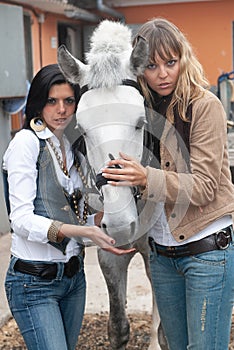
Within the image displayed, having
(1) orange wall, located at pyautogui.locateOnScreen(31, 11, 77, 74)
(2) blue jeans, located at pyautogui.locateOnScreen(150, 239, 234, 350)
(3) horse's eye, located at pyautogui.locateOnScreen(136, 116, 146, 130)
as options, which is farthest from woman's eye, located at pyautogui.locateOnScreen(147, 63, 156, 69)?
(1) orange wall, located at pyautogui.locateOnScreen(31, 11, 77, 74)

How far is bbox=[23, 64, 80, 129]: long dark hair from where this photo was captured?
233cm

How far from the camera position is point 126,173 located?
197 cm

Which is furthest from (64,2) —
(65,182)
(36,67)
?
(65,182)

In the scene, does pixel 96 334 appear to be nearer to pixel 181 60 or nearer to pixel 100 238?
pixel 100 238

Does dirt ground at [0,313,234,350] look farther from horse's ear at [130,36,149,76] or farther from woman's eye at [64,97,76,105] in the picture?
horse's ear at [130,36,149,76]

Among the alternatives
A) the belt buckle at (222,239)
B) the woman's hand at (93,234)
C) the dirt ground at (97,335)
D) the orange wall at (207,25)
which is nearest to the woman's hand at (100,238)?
the woman's hand at (93,234)

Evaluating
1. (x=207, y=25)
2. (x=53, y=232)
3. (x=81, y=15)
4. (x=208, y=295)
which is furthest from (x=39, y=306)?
(x=207, y=25)

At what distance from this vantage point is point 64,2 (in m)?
8.98

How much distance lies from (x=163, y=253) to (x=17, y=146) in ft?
2.25

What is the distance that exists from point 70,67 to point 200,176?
0.67 metres

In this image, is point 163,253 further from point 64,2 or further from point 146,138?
point 64,2

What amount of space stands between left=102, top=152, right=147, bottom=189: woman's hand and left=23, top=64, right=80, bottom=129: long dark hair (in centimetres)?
48

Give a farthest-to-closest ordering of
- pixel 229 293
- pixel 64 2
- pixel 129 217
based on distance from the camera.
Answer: pixel 64 2, pixel 229 293, pixel 129 217

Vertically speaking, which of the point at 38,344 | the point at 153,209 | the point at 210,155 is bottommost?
the point at 38,344
